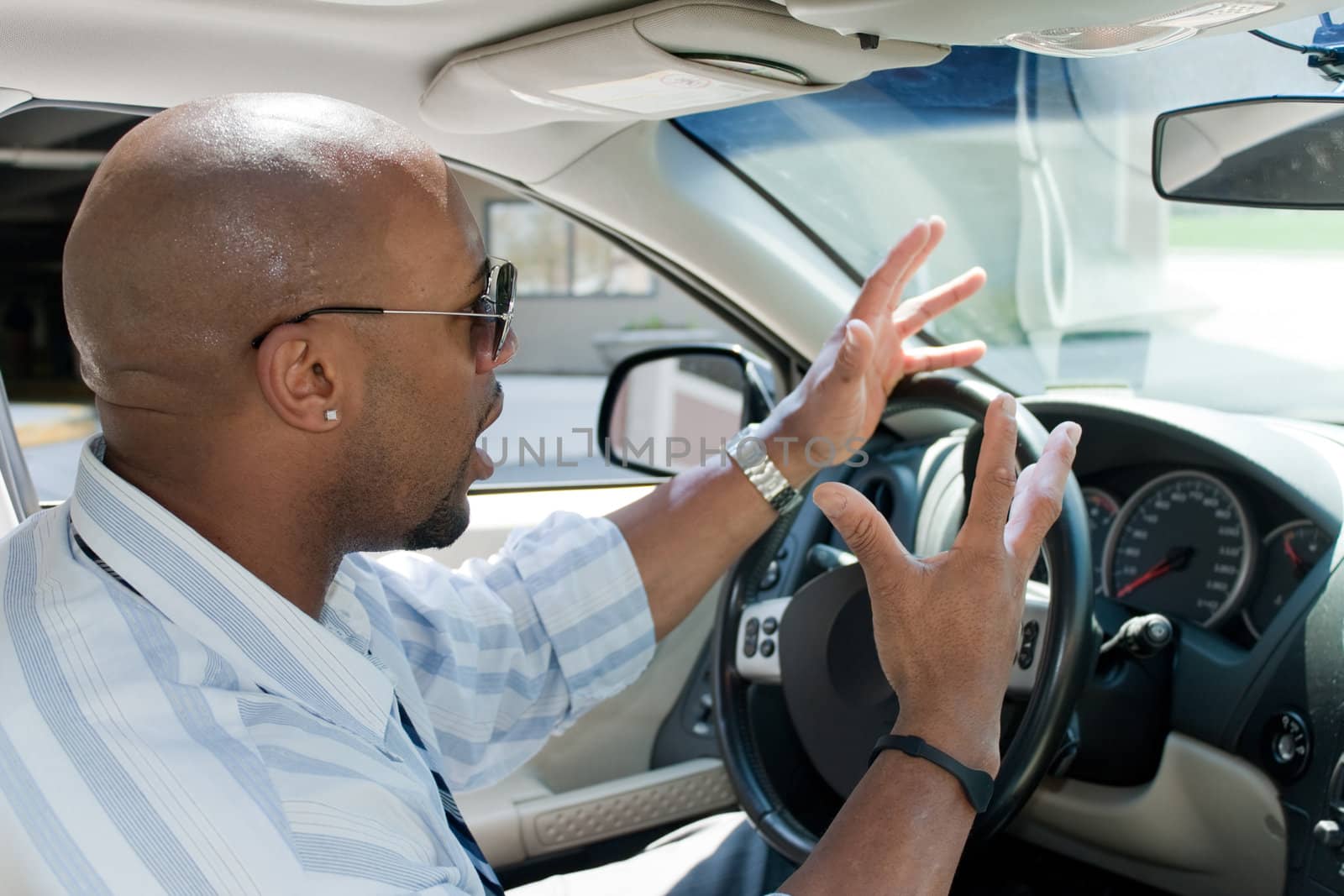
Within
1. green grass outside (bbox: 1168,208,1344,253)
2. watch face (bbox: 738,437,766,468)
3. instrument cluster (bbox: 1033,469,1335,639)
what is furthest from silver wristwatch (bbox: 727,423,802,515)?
green grass outside (bbox: 1168,208,1344,253)

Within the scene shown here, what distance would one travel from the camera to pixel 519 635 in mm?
1810

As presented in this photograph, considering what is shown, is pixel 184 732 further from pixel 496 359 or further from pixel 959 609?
pixel 959 609

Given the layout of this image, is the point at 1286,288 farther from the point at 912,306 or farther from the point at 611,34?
the point at 611,34

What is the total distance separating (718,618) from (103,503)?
118 cm

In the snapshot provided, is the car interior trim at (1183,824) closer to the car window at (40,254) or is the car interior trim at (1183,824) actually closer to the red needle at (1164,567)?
the red needle at (1164,567)

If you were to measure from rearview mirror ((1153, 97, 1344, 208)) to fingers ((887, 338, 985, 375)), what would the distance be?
14.7 inches

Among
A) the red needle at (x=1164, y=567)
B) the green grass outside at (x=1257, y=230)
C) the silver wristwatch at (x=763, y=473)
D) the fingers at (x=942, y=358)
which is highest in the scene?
the green grass outside at (x=1257, y=230)

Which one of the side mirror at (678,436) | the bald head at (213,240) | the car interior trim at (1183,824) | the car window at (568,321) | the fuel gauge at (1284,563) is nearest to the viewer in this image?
the bald head at (213,240)

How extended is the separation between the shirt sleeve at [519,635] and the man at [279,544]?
254 millimetres

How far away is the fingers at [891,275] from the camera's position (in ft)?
6.10

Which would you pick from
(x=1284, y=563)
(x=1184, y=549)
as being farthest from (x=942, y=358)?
(x=1284, y=563)

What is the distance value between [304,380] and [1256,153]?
4.20 feet

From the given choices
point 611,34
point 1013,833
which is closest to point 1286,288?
point 1013,833

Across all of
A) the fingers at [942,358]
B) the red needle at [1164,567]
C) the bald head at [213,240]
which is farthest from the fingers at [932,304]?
the bald head at [213,240]
